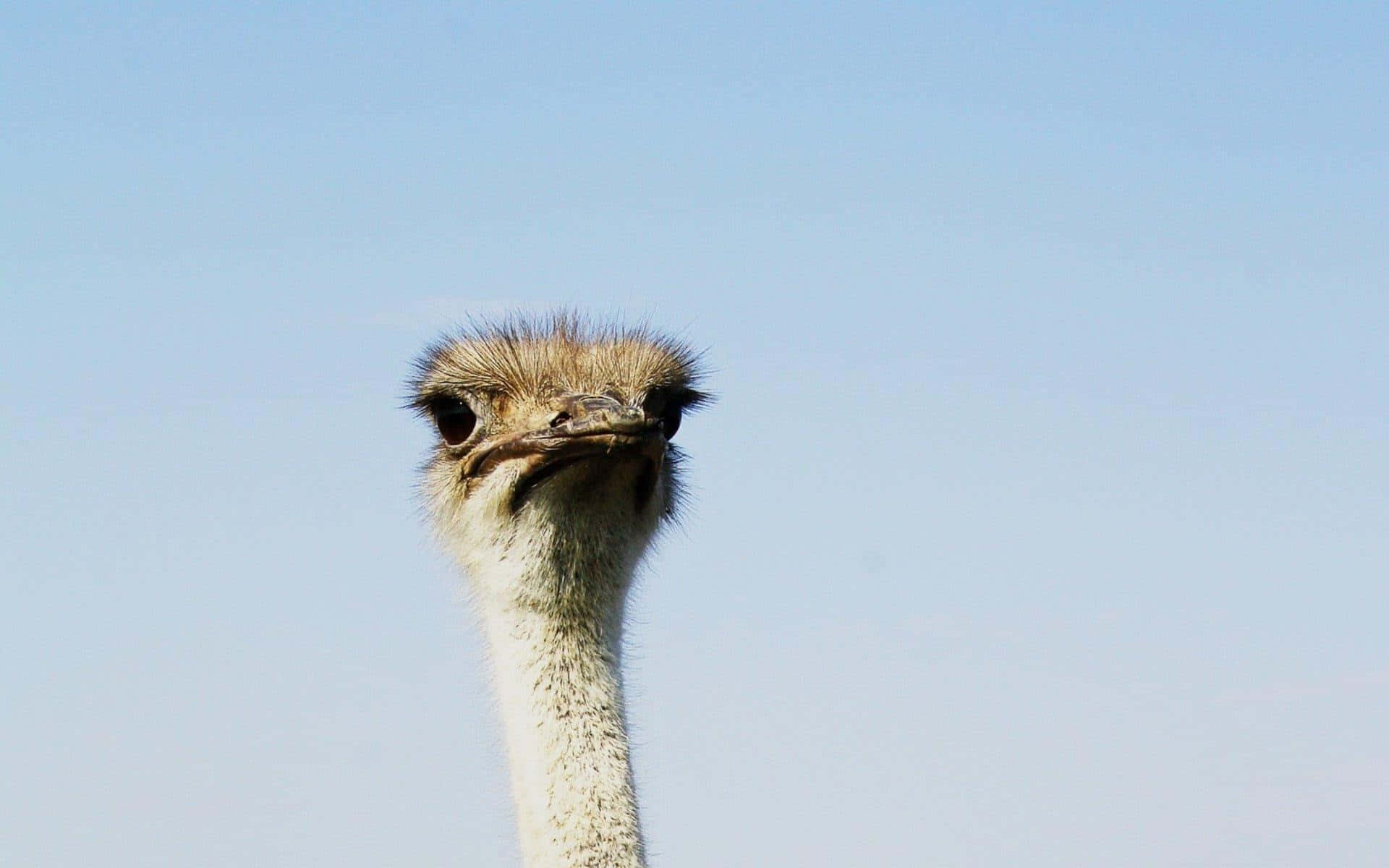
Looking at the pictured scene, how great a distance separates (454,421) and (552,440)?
58 centimetres

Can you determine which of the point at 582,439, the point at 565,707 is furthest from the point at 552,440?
the point at 565,707

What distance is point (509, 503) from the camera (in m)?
4.81

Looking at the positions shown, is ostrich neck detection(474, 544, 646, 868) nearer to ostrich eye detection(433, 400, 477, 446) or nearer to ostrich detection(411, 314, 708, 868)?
ostrich detection(411, 314, 708, 868)

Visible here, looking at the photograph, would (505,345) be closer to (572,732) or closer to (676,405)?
(676,405)

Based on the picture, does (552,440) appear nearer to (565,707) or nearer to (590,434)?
(590,434)

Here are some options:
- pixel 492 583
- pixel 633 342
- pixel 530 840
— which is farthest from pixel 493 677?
pixel 633 342

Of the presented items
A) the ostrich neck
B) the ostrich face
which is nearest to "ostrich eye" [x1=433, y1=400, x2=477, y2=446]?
the ostrich face

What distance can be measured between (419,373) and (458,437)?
1.08 feet

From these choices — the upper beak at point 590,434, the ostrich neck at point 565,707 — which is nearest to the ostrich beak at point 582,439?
the upper beak at point 590,434

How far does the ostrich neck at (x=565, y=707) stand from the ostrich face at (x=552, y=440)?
8 centimetres

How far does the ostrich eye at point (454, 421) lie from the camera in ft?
16.8

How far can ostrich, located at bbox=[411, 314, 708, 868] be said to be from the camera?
4516 mm

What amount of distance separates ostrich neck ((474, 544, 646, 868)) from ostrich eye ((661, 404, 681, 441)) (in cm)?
38

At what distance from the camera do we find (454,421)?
5.18 m
